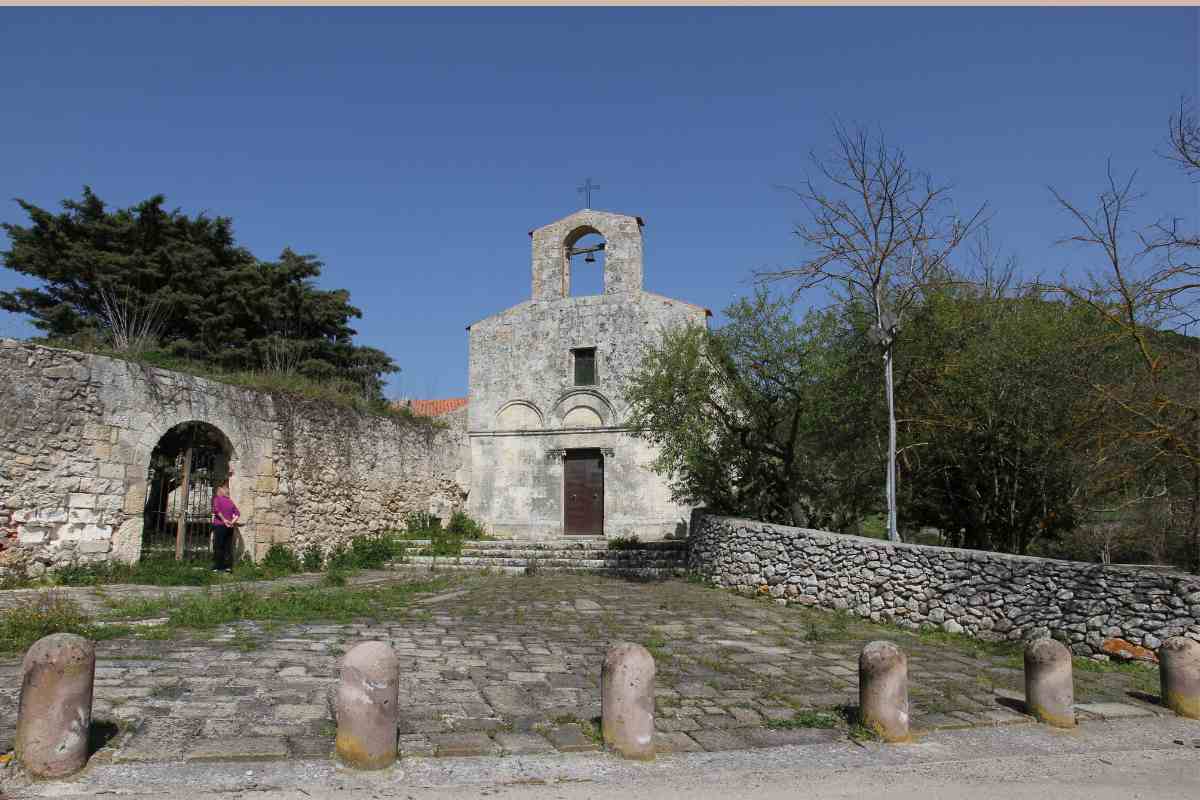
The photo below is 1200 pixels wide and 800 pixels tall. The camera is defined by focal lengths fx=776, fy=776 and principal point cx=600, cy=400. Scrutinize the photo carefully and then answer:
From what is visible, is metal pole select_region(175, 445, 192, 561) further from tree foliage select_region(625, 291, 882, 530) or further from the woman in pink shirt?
tree foliage select_region(625, 291, 882, 530)

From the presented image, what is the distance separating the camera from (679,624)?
9.14 m

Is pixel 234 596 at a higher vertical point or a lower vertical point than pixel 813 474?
lower

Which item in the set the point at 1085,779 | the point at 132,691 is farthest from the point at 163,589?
the point at 1085,779

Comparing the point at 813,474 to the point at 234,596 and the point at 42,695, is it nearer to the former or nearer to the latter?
the point at 234,596

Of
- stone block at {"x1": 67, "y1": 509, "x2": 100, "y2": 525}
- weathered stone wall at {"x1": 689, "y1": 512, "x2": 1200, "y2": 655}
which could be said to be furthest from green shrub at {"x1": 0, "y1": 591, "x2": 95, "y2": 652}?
weathered stone wall at {"x1": 689, "y1": 512, "x2": 1200, "y2": 655}

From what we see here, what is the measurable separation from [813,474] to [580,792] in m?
10.3

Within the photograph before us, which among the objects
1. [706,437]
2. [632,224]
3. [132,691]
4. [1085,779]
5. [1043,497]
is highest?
[632,224]

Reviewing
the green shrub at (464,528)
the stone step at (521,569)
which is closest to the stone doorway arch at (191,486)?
the stone step at (521,569)

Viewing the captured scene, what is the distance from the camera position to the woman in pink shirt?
12086 mm

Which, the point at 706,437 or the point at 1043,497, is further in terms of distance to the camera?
the point at 706,437

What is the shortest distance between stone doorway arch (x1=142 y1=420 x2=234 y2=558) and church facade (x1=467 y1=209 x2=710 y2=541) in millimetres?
7514

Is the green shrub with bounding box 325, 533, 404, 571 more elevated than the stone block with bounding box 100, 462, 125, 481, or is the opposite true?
the stone block with bounding box 100, 462, 125, 481

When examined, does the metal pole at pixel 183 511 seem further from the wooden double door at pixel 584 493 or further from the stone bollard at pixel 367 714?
the stone bollard at pixel 367 714

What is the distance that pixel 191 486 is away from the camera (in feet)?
42.5
